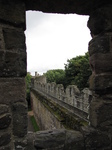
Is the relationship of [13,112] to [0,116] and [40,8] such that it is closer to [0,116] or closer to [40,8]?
[0,116]

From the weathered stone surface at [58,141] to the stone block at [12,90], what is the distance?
55cm

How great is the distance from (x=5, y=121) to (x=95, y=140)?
117 cm

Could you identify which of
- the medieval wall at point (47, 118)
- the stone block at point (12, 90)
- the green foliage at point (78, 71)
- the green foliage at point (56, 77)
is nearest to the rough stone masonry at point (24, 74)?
the stone block at point (12, 90)

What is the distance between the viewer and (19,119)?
172 centimetres

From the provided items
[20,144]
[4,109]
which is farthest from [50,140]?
[4,109]

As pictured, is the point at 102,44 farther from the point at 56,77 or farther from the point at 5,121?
the point at 56,77

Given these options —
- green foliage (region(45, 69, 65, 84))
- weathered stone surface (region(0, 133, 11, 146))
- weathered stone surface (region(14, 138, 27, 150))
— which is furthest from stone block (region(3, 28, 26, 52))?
green foliage (region(45, 69, 65, 84))

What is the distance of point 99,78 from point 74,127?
243 centimetres

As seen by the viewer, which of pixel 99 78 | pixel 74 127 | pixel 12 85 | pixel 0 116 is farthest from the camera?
pixel 74 127

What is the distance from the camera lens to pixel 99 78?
6.79ft

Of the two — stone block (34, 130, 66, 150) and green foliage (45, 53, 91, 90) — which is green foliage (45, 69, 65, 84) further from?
stone block (34, 130, 66, 150)

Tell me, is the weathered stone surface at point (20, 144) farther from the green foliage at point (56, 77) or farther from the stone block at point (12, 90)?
the green foliage at point (56, 77)

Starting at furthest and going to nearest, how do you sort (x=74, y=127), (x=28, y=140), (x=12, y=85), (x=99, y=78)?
(x=74, y=127)
(x=99, y=78)
(x=28, y=140)
(x=12, y=85)

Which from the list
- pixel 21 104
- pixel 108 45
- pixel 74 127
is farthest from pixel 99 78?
pixel 74 127
